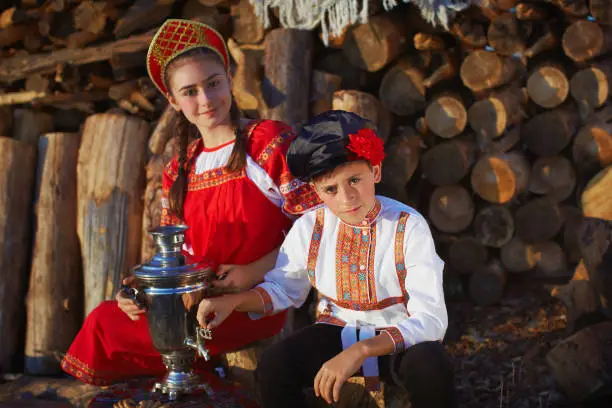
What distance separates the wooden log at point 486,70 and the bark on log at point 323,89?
592 millimetres

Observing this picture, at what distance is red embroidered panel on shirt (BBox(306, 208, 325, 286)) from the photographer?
221 cm

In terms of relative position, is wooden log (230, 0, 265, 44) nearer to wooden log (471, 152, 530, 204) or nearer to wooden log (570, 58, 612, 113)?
wooden log (471, 152, 530, 204)

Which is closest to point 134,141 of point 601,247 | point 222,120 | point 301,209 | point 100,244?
point 100,244

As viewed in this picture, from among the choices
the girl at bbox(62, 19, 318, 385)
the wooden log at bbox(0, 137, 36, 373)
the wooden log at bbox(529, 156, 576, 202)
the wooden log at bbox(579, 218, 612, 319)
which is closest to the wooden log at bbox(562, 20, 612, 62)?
the wooden log at bbox(529, 156, 576, 202)

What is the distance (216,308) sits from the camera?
7.37ft

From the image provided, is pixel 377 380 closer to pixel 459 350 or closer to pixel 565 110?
pixel 459 350

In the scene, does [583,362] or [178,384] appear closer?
[178,384]

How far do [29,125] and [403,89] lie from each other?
2.13 metres

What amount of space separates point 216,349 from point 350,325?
697 mm

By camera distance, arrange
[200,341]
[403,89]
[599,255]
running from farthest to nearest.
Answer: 1. [403,89]
2. [599,255]
3. [200,341]

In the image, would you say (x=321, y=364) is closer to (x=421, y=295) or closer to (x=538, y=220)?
(x=421, y=295)

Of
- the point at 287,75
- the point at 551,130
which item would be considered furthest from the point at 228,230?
the point at 551,130

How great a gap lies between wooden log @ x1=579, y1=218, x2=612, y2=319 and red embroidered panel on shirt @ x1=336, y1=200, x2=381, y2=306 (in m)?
1.14

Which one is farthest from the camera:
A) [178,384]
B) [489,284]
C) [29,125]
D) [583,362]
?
[29,125]
